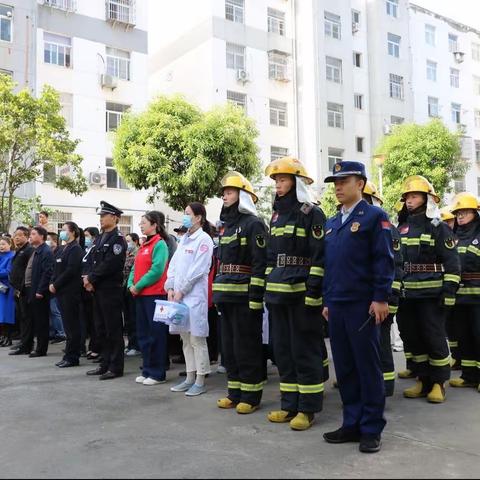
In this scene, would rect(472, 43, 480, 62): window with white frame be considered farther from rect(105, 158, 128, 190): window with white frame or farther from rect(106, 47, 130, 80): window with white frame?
rect(105, 158, 128, 190): window with white frame

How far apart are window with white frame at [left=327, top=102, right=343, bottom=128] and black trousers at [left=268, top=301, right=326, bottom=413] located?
2873 centimetres

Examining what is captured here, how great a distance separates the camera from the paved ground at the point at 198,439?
13.2ft

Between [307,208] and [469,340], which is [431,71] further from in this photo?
[307,208]

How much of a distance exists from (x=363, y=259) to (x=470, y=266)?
111 inches

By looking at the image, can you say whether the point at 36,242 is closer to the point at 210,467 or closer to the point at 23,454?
the point at 23,454

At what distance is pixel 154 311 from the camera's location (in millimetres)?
6996

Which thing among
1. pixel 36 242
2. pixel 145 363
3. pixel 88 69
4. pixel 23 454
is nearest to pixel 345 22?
pixel 88 69

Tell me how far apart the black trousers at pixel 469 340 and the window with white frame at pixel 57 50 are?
871 inches

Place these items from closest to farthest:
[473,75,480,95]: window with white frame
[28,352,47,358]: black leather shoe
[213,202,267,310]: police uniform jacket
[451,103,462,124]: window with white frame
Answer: [213,202,267,310]: police uniform jacket
[28,352,47,358]: black leather shoe
[451,103,462,124]: window with white frame
[473,75,480,95]: window with white frame

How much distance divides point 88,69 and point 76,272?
19.3 m

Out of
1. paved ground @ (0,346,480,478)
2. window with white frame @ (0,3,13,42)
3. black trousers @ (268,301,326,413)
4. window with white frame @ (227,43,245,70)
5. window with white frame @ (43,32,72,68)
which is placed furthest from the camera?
window with white frame @ (227,43,245,70)

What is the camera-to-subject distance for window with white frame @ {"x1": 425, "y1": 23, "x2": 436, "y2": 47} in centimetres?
4031

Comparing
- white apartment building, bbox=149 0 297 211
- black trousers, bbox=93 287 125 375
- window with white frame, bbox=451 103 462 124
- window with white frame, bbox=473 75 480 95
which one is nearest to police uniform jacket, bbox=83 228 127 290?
black trousers, bbox=93 287 125 375

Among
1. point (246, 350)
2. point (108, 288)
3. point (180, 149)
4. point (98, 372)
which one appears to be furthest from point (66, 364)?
point (180, 149)
